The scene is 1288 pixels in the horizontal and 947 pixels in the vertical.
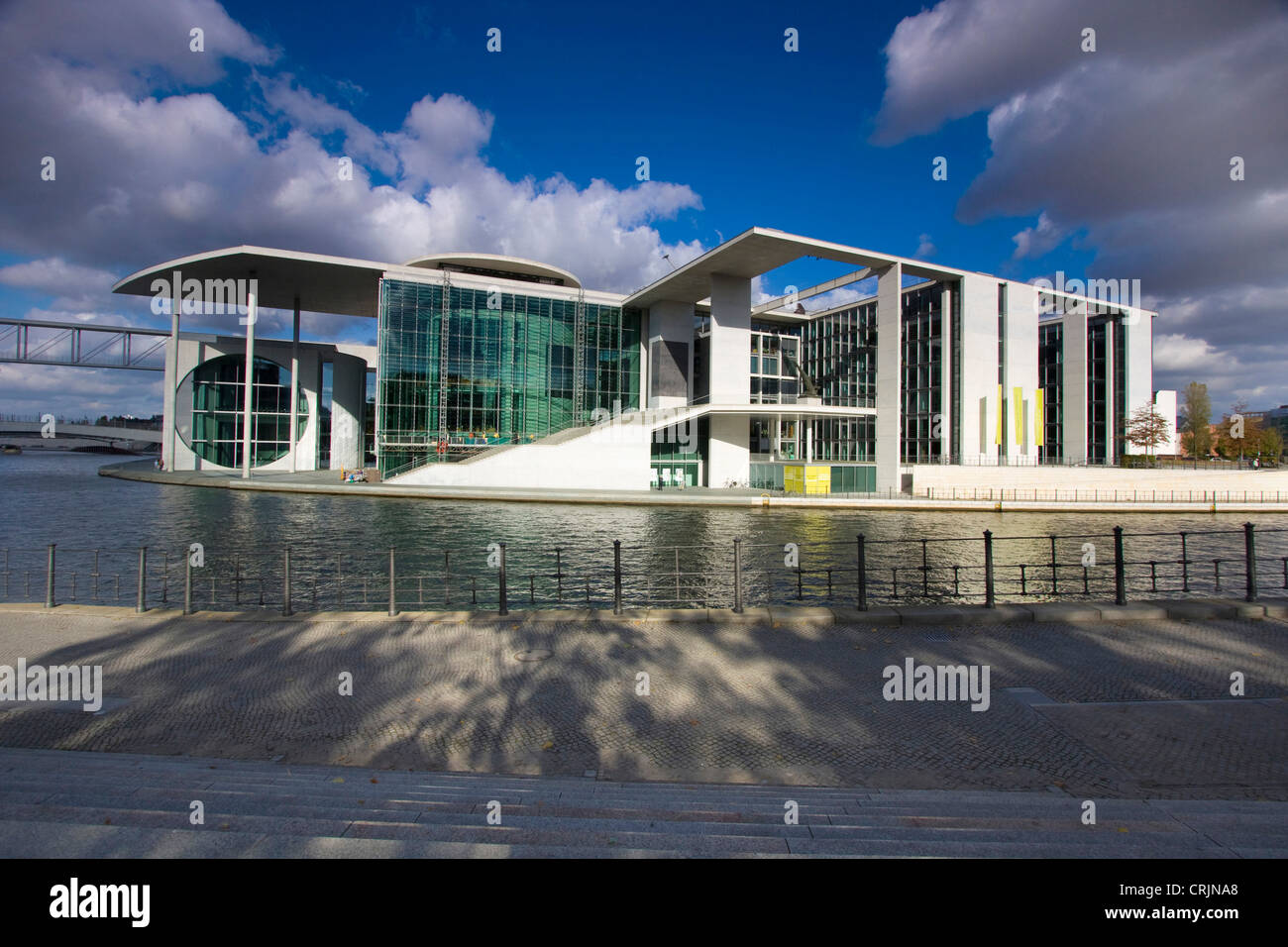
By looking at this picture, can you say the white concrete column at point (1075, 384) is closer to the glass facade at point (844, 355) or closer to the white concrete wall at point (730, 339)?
the glass facade at point (844, 355)

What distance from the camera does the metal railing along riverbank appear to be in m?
11.4

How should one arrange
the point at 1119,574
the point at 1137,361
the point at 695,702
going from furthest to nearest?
the point at 1137,361 → the point at 1119,574 → the point at 695,702

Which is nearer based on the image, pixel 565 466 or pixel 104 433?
pixel 565 466

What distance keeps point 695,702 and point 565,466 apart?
3728 cm

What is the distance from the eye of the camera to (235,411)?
61875mm

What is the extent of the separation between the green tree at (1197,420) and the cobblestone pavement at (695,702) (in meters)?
83.4

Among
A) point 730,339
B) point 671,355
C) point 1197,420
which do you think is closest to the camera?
point 730,339

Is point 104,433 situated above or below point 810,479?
above

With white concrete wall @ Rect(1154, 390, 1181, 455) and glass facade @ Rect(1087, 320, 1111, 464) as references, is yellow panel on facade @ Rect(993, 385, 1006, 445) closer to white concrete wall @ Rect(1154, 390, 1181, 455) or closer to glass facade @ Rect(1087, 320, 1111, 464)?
glass facade @ Rect(1087, 320, 1111, 464)

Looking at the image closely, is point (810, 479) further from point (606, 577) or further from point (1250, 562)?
point (1250, 562)

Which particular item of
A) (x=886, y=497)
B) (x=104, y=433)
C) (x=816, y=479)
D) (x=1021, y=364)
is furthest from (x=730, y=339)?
(x=104, y=433)

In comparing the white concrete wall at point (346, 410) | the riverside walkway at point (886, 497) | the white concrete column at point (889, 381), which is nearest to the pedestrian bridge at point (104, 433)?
the white concrete wall at point (346, 410)
